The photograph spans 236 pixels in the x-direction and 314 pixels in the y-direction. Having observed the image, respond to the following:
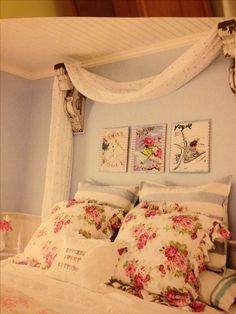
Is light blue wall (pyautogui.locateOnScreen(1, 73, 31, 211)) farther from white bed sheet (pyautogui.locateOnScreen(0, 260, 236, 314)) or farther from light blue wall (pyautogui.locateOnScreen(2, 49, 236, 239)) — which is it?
white bed sheet (pyautogui.locateOnScreen(0, 260, 236, 314))

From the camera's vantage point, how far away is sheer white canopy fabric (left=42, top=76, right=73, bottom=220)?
955mm

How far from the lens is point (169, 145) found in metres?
1.17

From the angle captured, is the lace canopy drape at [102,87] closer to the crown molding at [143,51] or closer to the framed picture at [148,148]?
the crown molding at [143,51]

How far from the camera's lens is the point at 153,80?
3.98ft

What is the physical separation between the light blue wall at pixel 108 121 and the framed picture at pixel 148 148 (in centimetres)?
3

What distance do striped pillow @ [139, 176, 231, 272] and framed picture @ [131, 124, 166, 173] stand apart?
83 millimetres

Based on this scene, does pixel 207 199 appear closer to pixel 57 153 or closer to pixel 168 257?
pixel 168 257

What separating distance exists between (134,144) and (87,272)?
54cm

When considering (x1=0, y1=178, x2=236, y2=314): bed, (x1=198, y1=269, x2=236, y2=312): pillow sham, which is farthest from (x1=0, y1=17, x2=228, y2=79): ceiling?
(x1=198, y1=269, x2=236, y2=312): pillow sham

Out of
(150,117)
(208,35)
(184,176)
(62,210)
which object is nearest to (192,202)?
(184,176)

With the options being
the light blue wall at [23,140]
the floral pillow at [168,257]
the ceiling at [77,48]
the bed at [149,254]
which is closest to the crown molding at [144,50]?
the ceiling at [77,48]

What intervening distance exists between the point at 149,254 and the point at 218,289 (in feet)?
0.74

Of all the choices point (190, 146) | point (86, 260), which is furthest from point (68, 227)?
point (190, 146)

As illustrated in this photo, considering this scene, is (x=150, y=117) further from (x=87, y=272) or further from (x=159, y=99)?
(x=87, y=272)
